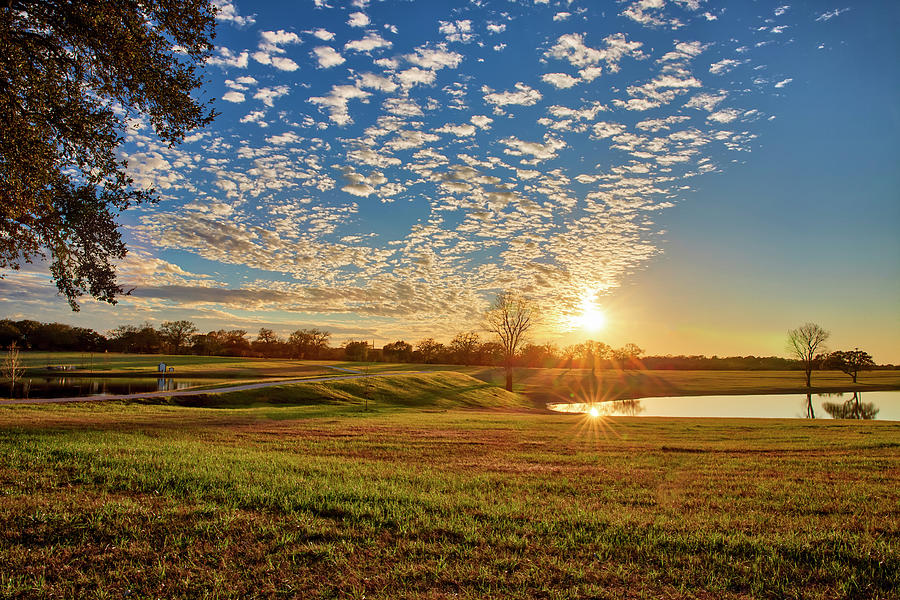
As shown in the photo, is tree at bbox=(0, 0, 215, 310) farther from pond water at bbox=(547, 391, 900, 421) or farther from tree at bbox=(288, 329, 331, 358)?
tree at bbox=(288, 329, 331, 358)

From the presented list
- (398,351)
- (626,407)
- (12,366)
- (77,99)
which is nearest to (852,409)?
(626,407)

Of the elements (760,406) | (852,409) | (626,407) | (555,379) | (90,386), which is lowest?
(626,407)

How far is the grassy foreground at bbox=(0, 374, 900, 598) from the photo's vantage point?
4793 mm

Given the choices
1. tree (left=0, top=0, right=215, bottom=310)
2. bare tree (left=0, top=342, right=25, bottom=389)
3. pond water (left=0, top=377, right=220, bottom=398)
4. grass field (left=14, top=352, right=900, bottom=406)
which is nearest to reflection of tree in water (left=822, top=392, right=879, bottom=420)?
grass field (left=14, top=352, right=900, bottom=406)

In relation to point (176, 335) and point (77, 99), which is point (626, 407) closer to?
point (77, 99)

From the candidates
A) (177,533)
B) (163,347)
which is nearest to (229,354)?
(163,347)

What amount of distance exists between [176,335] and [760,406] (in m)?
112

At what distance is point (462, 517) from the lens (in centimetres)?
669

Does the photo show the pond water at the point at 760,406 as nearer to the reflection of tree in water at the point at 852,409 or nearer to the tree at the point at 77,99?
the reflection of tree in water at the point at 852,409

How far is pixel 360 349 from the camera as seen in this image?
399 feet

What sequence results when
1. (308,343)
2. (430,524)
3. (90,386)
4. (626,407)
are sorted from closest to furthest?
(430,524)
(90,386)
(626,407)
(308,343)

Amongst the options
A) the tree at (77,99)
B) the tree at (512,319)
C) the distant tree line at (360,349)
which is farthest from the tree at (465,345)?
the tree at (77,99)

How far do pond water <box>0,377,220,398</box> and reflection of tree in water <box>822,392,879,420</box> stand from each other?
65.4 m

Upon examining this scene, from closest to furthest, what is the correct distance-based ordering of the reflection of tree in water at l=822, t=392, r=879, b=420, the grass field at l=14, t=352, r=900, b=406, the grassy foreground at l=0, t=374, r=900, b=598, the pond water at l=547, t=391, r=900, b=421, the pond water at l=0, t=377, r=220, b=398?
the grassy foreground at l=0, t=374, r=900, b=598, the pond water at l=0, t=377, r=220, b=398, the reflection of tree in water at l=822, t=392, r=879, b=420, the pond water at l=547, t=391, r=900, b=421, the grass field at l=14, t=352, r=900, b=406
